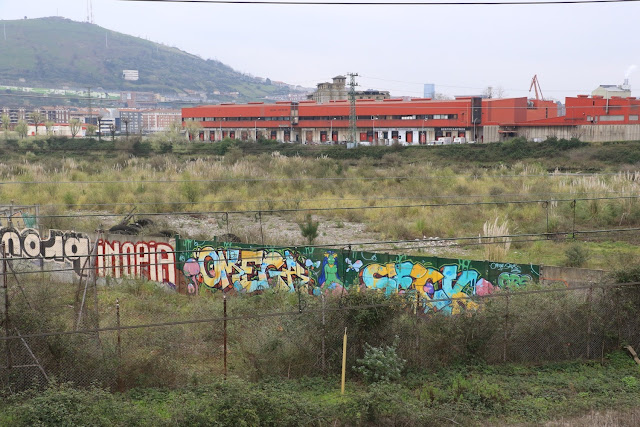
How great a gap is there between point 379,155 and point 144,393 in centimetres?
4235

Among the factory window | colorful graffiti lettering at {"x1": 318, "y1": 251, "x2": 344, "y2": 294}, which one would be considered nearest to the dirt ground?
colorful graffiti lettering at {"x1": 318, "y1": 251, "x2": 344, "y2": 294}

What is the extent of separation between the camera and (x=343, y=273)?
55.1ft

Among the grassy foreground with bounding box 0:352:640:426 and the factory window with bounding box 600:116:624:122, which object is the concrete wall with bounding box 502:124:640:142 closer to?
the factory window with bounding box 600:116:624:122

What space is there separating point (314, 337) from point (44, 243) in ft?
38.5

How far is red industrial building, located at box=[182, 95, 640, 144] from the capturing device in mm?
63656

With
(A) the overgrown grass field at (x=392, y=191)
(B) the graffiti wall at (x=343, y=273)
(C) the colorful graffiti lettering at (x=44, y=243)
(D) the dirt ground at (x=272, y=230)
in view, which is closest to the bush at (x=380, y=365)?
(B) the graffiti wall at (x=343, y=273)

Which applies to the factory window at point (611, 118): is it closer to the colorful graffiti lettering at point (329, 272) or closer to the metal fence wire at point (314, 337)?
the colorful graffiti lettering at point (329, 272)

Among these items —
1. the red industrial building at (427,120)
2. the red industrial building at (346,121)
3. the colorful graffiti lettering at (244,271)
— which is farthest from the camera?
the red industrial building at (346,121)

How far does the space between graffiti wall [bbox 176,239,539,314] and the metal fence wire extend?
1.30m

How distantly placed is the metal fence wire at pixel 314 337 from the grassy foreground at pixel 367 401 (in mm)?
423

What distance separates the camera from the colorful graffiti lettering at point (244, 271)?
17.4m

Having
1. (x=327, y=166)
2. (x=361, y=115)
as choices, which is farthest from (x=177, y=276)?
(x=361, y=115)

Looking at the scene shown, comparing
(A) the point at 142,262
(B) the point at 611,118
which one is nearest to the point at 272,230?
(A) the point at 142,262

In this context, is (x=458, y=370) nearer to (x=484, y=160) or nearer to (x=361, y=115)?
(x=484, y=160)
